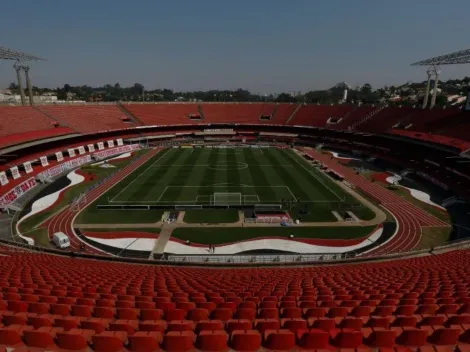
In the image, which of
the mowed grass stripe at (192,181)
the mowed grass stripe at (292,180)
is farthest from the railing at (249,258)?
the mowed grass stripe at (292,180)

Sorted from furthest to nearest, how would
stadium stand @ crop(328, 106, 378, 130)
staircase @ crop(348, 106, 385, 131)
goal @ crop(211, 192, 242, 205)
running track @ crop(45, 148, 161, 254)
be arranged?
1. stadium stand @ crop(328, 106, 378, 130)
2. staircase @ crop(348, 106, 385, 131)
3. goal @ crop(211, 192, 242, 205)
4. running track @ crop(45, 148, 161, 254)

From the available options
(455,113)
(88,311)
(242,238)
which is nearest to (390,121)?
(455,113)

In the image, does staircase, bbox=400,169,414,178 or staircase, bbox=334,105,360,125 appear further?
staircase, bbox=334,105,360,125

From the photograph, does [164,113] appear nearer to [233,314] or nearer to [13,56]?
[13,56]

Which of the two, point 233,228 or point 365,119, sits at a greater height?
point 365,119

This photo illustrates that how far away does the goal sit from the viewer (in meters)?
35.8

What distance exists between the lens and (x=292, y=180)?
45.4 m

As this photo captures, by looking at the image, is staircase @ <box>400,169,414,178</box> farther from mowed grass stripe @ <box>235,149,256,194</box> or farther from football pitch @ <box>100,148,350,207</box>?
mowed grass stripe @ <box>235,149,256,194</box>

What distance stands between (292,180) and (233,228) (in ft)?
59.8

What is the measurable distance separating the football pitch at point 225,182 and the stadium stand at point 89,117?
687 inches

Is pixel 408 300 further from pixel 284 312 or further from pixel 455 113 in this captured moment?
pixel 455 113

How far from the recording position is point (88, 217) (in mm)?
32125

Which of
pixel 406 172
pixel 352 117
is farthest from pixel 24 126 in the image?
pixel 352 117

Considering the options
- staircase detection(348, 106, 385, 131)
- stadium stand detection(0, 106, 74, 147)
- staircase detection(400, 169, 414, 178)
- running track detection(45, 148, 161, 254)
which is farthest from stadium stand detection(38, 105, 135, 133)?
staircase detection(400, 169, 414, 178)
